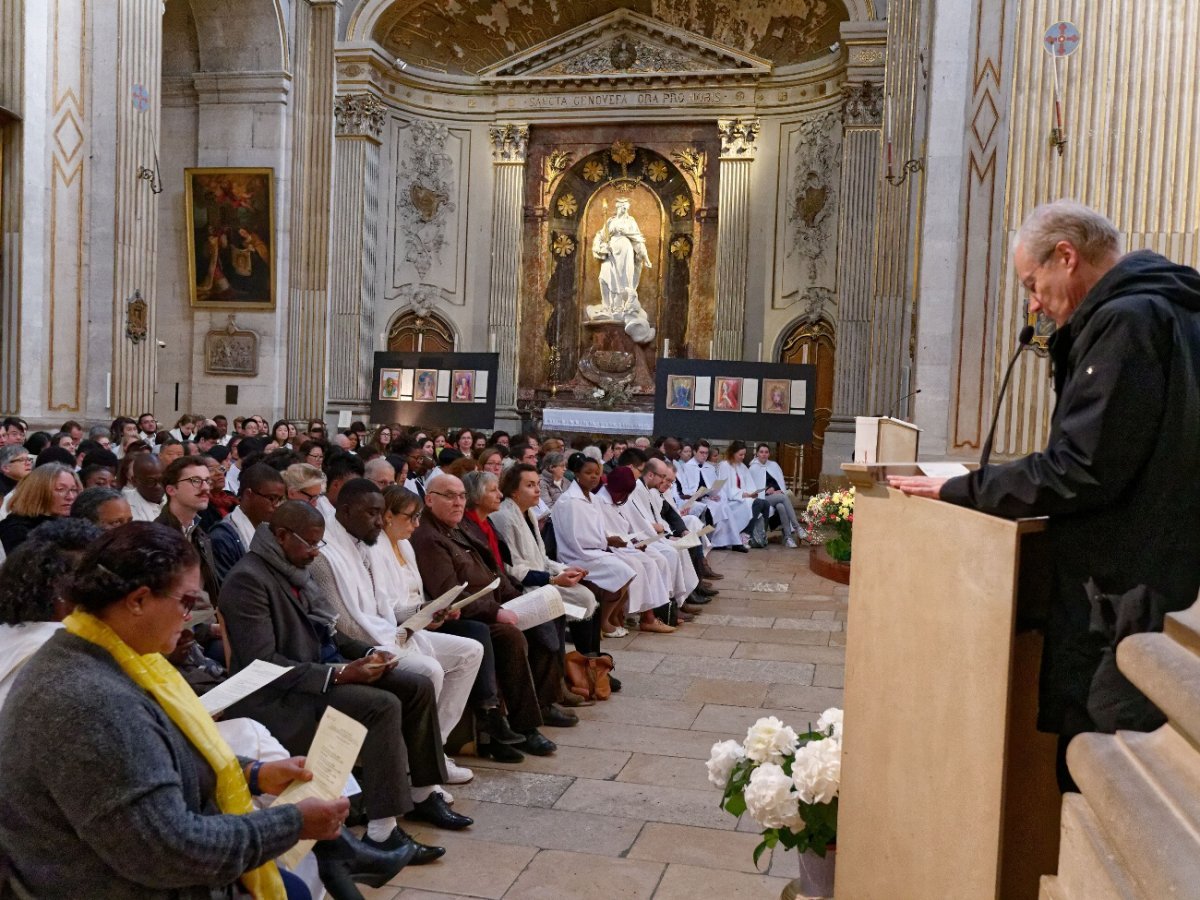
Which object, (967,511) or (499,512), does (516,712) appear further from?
(967,511)

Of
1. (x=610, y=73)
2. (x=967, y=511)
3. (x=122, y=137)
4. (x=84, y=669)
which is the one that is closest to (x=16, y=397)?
(x=122, y=137)

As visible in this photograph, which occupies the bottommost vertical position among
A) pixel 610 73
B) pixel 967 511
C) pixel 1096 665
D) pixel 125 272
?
pixel 1096 665

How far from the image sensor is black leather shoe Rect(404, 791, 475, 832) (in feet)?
14.8

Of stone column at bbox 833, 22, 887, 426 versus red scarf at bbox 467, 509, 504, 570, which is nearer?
red scarf at bbox 467, 509, 504, 570

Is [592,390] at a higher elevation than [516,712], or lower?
higher

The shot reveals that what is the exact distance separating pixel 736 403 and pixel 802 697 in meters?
7.91

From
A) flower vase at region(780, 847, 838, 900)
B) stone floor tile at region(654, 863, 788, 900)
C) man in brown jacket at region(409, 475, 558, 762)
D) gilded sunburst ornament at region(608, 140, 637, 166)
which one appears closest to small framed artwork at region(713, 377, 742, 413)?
gilded sunburst ornament at region(608, 140, 637, 166)

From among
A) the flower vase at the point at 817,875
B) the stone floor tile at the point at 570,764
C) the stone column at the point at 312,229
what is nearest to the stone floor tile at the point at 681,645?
the stone floor tile at the point at 570,764

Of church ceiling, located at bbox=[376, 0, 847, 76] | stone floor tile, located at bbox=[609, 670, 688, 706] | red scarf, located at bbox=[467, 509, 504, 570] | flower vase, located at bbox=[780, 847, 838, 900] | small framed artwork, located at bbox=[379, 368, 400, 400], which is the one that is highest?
church ceiling, located at bbox=[376, 0, 847, 76]

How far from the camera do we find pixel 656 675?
24.3ft

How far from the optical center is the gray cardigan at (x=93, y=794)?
212 cm

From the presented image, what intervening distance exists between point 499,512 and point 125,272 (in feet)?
26.7

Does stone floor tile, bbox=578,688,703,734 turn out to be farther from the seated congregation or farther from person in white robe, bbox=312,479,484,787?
person in white robe, bbox=312,479,484,787

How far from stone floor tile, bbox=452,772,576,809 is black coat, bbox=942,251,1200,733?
3.33 m
